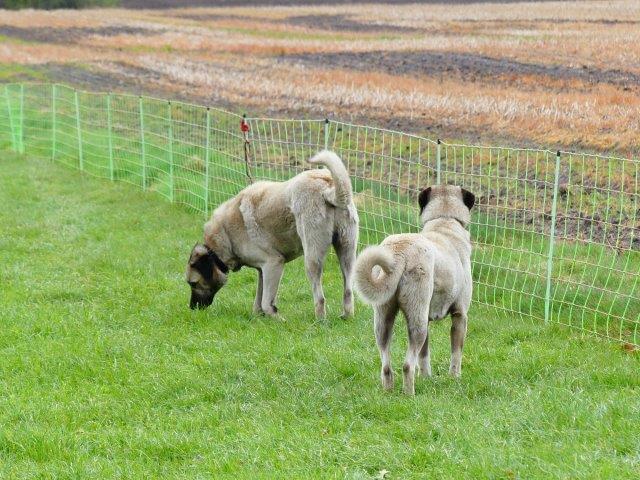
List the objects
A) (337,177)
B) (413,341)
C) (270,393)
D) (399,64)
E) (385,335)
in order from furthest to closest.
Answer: (399,64) < (337,177) < (270,393) < (385,335) < (413,341)

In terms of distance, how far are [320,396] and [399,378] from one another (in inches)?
28.9

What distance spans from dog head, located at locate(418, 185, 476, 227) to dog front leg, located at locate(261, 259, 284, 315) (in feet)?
7.79

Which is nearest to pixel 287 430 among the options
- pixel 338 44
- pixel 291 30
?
pixel 338 44

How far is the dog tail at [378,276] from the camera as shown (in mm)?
6840

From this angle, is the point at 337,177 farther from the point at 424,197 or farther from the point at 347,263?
the point at 424,197

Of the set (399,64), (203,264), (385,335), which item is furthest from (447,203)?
(399,64)

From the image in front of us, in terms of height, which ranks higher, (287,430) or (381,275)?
(381,275)

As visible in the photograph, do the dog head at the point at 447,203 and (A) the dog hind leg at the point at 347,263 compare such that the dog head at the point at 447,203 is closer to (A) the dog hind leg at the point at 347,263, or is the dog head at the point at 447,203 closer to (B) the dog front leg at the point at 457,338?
(B) the dog front leg at the point at 457,338

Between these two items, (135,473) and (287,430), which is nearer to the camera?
(135,473)

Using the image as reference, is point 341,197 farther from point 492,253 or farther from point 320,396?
point 320,396

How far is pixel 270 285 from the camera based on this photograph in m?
10.2

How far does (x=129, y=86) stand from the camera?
33.2 meters

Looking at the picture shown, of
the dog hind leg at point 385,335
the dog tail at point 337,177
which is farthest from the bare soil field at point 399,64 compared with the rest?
the dog hind leg at point 385,335

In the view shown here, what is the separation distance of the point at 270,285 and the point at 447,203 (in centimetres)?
263
